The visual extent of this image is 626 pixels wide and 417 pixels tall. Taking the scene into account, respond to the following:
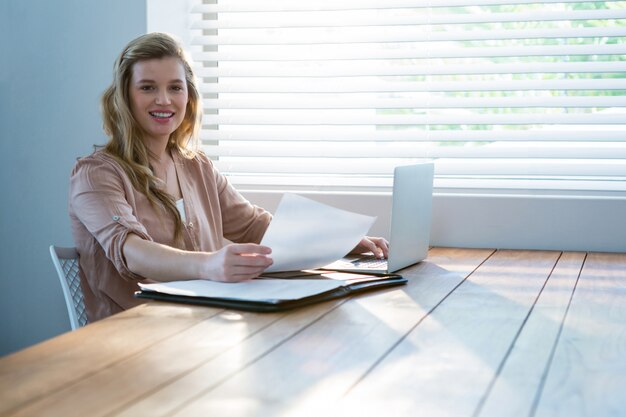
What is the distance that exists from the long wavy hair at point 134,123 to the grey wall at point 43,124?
0.49 metres

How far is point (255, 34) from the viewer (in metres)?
3.14

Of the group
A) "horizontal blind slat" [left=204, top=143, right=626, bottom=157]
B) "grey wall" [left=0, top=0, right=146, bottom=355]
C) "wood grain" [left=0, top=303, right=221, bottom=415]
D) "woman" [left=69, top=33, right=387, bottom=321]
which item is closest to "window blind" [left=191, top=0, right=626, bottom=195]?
"horizontal blind slat" [left=204, top=143, right=626, bottom=157]

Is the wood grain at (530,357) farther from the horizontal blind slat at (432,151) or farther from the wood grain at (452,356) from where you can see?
the horizontal blind slat at (432,151)

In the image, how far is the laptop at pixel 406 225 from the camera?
207 centimetres

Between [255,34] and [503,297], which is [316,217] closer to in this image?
[503,297]

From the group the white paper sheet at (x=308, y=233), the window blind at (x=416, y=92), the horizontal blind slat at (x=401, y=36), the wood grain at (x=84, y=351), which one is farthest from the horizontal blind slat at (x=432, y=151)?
the wood grain at (x=84, y=351)

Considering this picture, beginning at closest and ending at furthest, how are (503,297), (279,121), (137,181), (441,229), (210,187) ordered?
1. (503,297)
2. (137,181)
3. (210,187)
4. (441,229)
5. (279,121)

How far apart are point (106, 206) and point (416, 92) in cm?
122

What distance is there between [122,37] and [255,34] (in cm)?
47

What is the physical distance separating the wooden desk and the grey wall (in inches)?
58.8

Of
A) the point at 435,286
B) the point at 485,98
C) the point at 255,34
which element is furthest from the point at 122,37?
the point at 435,286

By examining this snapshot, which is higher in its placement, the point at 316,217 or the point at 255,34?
the point at 255,34

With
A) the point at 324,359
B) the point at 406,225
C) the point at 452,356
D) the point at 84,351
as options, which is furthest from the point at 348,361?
the point at 406,225

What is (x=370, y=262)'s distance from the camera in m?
2.21
